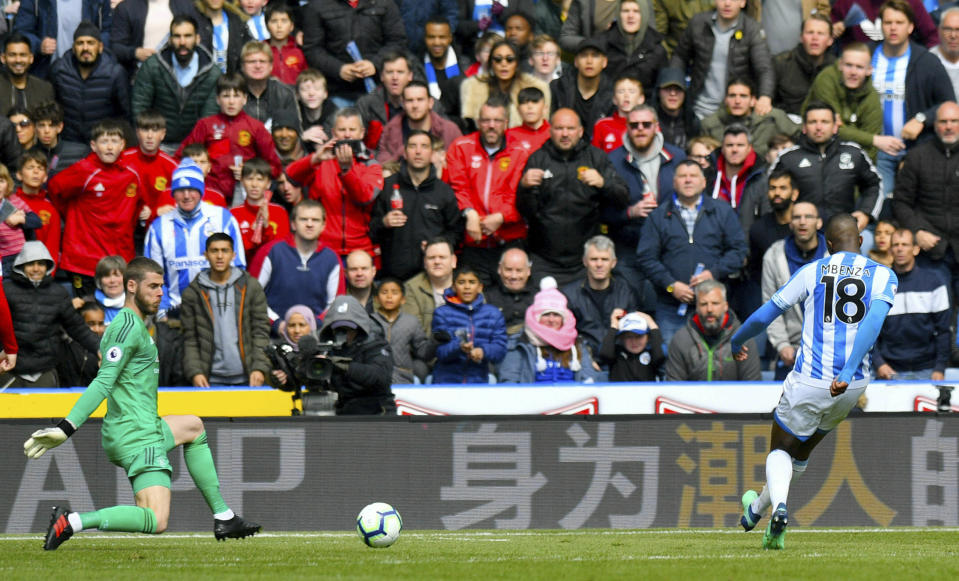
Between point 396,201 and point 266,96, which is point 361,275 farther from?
point 266,96

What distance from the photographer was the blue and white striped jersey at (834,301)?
885 cm

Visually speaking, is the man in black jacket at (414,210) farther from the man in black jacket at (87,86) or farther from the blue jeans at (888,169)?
the blue jeans at (888,169)

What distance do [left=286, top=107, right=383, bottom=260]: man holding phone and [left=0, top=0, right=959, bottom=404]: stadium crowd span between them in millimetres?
21

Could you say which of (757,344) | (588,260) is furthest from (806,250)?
(588,260)

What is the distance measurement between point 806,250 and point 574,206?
215 centimetres

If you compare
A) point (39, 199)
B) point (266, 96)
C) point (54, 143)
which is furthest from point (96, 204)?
point (266, 96)

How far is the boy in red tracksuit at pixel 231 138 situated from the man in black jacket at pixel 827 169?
490 cm

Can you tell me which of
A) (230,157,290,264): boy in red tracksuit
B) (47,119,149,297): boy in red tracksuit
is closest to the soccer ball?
(230,157,290,264): boy in red tracksuit

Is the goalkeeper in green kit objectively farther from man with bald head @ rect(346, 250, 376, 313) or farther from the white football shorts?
man with bald head @ rect(346, 250, 376, 313)

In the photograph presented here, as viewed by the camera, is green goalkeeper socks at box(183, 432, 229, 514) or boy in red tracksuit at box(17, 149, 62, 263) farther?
boy in red tracksuit at box(17, 149, 62, 263)

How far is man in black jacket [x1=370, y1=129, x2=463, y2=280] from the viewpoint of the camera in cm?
1421

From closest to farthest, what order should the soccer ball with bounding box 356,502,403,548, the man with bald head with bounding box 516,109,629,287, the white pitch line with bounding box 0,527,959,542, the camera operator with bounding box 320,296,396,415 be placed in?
the soccer ball with bounding box 356,502,403,548 < the white pitch line with bounding box 0,527,959,542 < the camera operator with bounding box 320,296,396,415 < the man with bald head with bounding box 516,109,629,287

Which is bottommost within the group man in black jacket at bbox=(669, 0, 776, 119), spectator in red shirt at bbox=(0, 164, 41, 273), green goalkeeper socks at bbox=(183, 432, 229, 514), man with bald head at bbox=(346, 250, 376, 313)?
green goalkeeper socks at bbox=(183, 432, 229, 514)

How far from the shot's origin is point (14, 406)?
12242mm
